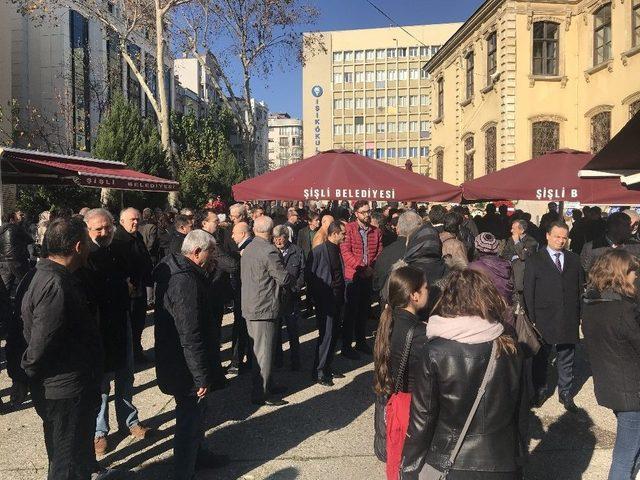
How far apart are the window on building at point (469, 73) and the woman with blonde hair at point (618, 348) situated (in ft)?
82.1

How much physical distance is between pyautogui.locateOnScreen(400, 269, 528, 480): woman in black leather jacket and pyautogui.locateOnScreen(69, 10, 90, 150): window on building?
3255 cm

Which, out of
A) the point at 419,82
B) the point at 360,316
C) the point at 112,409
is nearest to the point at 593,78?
the point at 360,316

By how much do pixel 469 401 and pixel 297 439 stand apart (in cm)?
259

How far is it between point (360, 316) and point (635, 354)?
456 centimetres

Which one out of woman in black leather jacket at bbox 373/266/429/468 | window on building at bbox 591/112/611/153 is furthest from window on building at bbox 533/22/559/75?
woman in black leather jacket at bbox 373/266/429/468

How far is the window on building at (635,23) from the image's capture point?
18.4 metres

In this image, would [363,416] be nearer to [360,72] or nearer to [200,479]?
[200,479]

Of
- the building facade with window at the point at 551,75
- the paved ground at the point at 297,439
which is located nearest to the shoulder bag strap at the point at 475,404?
the paved ground at the point at 297,439

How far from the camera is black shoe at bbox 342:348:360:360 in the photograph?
23.2ft

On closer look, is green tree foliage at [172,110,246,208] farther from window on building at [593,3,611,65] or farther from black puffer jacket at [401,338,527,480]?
black puffer jacket at [401,338,527,480]

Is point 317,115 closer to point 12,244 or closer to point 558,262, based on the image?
point 12,244

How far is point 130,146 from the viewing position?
64.8ft

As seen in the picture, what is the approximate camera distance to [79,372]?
3.25 metres

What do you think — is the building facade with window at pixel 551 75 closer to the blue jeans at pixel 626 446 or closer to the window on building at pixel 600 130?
the window on building at pixel 600 130
